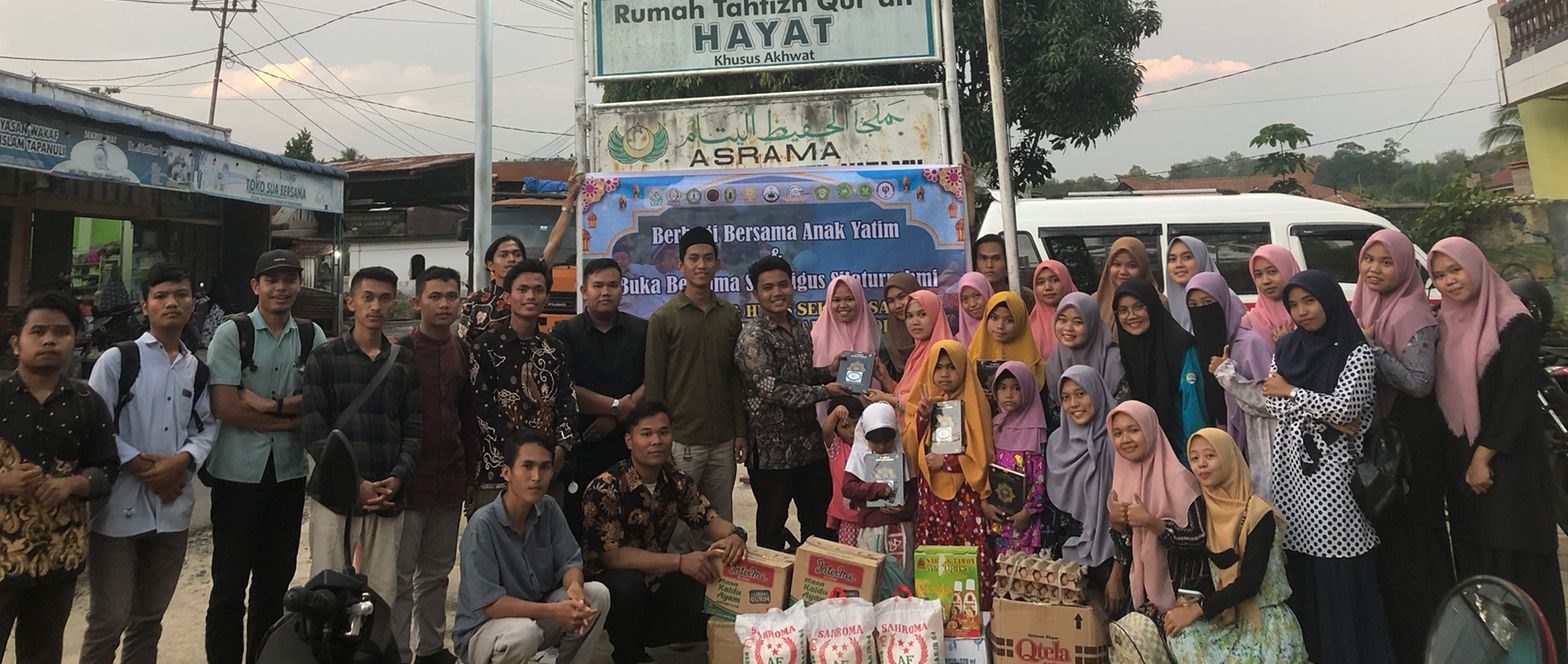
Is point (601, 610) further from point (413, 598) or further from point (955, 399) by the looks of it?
point (955, 399)

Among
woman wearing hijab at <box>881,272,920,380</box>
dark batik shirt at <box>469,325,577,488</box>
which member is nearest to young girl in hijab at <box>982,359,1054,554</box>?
woman wearing hijab at <box>881,272,920,380</box>

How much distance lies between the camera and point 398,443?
3258 mm

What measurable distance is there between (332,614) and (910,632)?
1.79 m

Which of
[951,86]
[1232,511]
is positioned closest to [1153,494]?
[1232,511]

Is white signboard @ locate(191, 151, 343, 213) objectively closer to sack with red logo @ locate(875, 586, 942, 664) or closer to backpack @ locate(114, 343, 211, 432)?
backpack @ locate(114, 343, 211, 432)

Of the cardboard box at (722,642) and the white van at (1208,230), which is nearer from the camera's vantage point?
the cardboard box at (722,642)

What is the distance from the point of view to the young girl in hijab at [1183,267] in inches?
154

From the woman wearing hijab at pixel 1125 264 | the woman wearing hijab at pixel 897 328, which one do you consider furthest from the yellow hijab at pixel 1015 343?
the woman wearing hijab at pixel 897 328

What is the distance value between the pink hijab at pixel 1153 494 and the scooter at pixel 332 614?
2476mm

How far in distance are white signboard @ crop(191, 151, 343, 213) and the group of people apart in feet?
28.1

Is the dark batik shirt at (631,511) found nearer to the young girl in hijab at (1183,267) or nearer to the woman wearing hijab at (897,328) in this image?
the woman wearing hijab at (897,328)

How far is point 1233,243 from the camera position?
7.40 metres

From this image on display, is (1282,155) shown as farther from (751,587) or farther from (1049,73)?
(751,587)

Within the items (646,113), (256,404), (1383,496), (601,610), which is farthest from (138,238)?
(1383,496)
